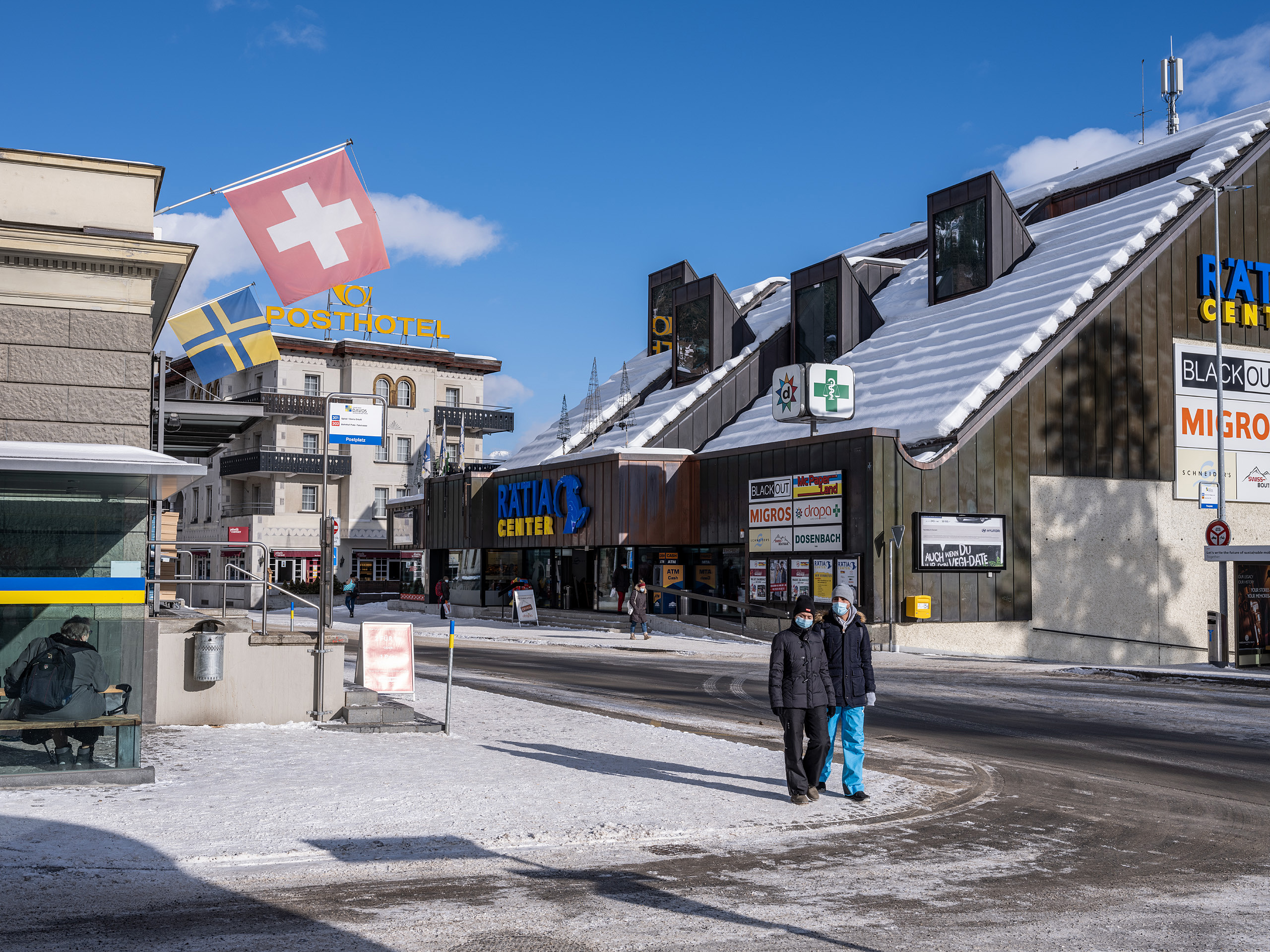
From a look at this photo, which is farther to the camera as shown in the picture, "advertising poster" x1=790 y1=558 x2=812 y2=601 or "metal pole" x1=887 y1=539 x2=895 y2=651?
"advertising poster" x1=790 y1=558 x2=812 y2=601

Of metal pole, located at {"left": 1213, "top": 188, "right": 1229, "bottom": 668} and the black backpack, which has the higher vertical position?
metal pole, located at {"left": 1213, "top": 188, "right": 1229, "bottom": 668}

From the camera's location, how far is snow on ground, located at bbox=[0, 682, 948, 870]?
323 inches

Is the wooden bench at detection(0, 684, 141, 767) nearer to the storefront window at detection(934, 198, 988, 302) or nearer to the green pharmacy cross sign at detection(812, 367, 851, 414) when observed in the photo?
the green pharmacy cross sign at detection(812, 367, 851, 414)

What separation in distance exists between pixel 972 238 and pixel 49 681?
126 ft

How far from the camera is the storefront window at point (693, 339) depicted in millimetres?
49719

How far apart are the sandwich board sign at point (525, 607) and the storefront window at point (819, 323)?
13846 millimetres

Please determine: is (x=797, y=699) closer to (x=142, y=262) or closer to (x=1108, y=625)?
(x=142, y=262)

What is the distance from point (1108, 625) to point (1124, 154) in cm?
2277

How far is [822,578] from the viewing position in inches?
1291

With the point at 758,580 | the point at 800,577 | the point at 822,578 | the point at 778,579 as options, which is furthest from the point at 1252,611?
the point at 758,580

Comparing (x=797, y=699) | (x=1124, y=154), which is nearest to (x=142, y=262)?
(x=797, y=699)

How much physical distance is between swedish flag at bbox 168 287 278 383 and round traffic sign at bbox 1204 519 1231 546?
22.3m

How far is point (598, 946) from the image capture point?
19.8 ft

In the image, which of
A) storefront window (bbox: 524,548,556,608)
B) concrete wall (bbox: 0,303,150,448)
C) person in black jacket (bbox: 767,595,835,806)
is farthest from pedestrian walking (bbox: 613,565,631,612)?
person in black jacket (bbox: 767,595,835,806)
